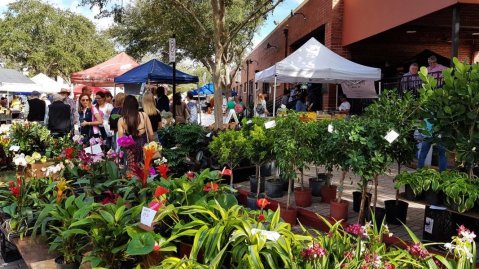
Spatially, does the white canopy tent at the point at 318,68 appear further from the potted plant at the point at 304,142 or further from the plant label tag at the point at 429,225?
the plant label tag at the point at 429,225

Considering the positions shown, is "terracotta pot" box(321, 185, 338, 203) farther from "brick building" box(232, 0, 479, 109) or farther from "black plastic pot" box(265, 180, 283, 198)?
"brick building" box(232, 0, 479, 109)

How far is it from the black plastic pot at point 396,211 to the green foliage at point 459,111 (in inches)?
53.0

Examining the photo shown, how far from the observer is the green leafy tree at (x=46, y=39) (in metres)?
36.2

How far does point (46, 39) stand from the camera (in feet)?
A: 125

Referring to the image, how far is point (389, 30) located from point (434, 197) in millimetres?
8286

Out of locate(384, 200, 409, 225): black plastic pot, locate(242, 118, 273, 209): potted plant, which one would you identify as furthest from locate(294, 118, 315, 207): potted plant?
locate(384, 200, 409, 225): black plastic pot

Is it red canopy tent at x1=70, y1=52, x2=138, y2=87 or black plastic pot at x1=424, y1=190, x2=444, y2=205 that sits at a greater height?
red canopy tent at x1=70, y1=52, x2=138, y2=87

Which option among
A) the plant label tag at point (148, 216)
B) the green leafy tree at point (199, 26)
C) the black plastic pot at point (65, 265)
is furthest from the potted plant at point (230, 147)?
the green leafy tree at point (199, 26)

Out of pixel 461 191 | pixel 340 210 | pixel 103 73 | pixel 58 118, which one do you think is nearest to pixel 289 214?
pixel 340 210

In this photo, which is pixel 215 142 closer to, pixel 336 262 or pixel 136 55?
pixel 336 262

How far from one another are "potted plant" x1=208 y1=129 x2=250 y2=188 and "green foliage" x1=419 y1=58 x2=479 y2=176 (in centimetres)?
261

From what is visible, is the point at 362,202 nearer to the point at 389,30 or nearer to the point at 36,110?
the point at 389,30

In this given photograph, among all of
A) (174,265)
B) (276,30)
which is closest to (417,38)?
(276,30)

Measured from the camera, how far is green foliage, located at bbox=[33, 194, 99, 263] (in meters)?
3.23
